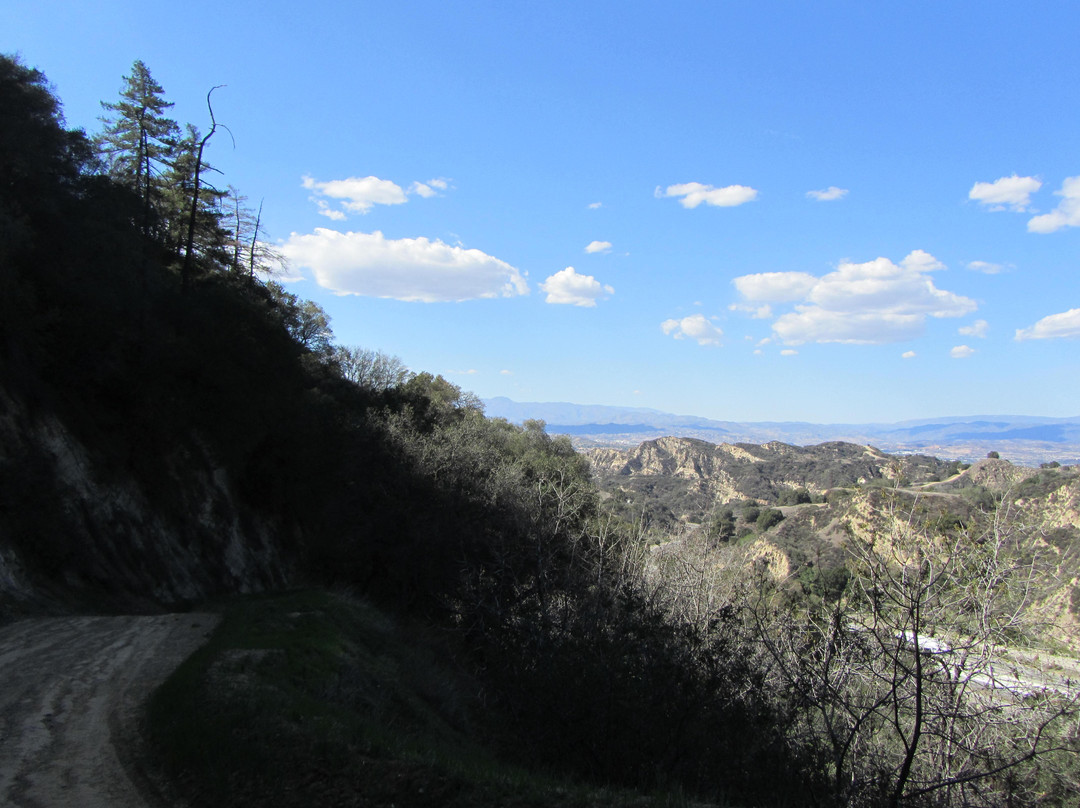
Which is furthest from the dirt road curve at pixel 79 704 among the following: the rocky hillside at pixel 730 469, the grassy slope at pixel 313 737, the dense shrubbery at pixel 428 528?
the rocky hillside at pixel 730 469

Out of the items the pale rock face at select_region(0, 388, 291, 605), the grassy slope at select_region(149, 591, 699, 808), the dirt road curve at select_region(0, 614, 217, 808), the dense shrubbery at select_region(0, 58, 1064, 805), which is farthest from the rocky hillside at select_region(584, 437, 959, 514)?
the dirt road curve at select_region(0, 614, 217, 808)

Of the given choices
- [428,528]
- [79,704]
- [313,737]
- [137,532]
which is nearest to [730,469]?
[428,528]

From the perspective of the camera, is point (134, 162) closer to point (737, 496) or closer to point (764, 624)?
point (764, 624)

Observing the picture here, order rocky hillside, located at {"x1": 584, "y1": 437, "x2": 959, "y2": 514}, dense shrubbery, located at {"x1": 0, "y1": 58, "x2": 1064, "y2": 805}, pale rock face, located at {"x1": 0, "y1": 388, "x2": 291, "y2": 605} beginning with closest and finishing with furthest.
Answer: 1. dense shrubbery, located at {"x1": 0, "y1": 58, "x2": 1064, "y2": 805}
2. pale rock face, located at {"x1": 0, "y1": 388, "x2": 291, "y2": 605}
3. rocky hillside, located at {"x1": 584, "y1": 437, "x2": 959, "y2": 514}

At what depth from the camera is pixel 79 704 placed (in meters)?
7.17

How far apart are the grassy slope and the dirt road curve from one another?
0.34m

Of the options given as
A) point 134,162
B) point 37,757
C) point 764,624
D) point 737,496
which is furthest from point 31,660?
point 737,496

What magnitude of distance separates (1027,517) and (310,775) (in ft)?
31.1

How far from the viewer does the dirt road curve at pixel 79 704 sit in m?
5.24

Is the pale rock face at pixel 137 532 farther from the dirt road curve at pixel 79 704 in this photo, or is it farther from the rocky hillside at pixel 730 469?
the rocky hillside at pixel 730 469

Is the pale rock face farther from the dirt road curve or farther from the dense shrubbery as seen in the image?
the dirt road curve

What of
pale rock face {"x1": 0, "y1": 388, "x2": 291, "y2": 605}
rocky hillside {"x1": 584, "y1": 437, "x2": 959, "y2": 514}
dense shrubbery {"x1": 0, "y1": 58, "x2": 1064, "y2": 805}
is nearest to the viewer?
dense shrubbery {"x1": 0, "y1": 58, "x2": 1064, "y2": 805}

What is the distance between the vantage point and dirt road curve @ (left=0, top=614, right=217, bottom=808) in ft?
17.2

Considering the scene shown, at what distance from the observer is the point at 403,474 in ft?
88.5
